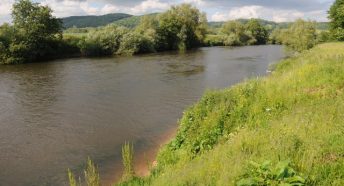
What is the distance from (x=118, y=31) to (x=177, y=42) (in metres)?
16.9

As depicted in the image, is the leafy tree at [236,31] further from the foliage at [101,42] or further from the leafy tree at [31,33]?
the leafy tree at [31,33]

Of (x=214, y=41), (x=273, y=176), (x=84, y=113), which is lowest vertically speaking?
(x=84, y=113)

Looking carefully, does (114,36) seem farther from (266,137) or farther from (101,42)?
(266,137)

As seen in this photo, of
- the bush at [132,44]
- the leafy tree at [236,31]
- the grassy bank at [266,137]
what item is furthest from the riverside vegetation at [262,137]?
the leafy tree at [236,31]

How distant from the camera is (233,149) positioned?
8266 mm

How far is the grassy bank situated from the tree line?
122 feet

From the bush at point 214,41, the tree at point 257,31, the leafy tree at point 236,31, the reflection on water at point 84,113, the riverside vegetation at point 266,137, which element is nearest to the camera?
the riverside vegetation at point 266,137

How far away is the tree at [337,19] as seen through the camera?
153 ft

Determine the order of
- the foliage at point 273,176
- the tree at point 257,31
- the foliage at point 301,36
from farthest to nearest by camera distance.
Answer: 1. the tree at point 257,31
2. the foliage at point 301,36
3. the foliage at point 273,176

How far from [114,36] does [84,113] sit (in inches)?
1608

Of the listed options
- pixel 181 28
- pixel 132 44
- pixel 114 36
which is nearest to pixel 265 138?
pixel 132 44

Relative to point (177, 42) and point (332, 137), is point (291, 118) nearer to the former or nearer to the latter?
point (332, 137)

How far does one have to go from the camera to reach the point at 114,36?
60.3 metres

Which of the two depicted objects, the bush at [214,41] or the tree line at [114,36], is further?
the bush at [214,41]
